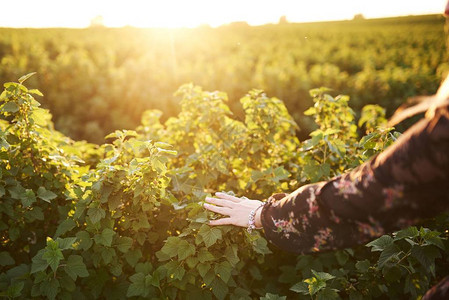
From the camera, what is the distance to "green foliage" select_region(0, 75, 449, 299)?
201 cm

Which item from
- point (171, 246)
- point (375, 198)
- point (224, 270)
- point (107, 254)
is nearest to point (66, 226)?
point (107, 254)

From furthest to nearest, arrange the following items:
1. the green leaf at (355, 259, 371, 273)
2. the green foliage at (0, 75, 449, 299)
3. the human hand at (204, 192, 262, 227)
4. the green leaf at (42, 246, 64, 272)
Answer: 1. the green leaf at (355, 259, 371, 273)
2. the green foliage at (0, 75, 449, 299)
3. the green leaf at (42, 246, 64, 272)
4. the human hand at (204, 192, 262, 227)

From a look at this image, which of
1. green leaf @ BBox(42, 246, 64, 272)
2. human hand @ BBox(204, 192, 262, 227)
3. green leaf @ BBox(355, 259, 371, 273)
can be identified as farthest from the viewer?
green leaf @ BBox(355, 259, 371, 273)

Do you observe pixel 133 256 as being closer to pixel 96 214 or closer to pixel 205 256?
pixel 96 214

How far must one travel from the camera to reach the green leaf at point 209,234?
1.86 m

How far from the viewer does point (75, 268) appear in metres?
2.04

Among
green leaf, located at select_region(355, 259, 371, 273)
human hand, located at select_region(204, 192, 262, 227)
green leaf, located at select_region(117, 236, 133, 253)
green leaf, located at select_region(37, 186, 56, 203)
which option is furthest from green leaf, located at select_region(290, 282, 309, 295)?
green leaf, located at select_region(37, 186, 56, 203)

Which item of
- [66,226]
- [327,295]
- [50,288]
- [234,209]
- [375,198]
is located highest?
[375,198]

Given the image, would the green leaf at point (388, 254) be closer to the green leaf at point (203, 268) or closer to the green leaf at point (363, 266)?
the green leaf at point (363, 266)

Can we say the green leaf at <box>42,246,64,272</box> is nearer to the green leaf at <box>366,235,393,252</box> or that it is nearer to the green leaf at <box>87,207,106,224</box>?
the green leaf at <box>87,207,106,224</box>

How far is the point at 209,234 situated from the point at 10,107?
4.93 ft

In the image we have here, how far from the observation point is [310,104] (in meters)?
7.66

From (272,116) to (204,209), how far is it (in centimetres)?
138

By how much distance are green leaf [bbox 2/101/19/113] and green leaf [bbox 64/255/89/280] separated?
1.01m
